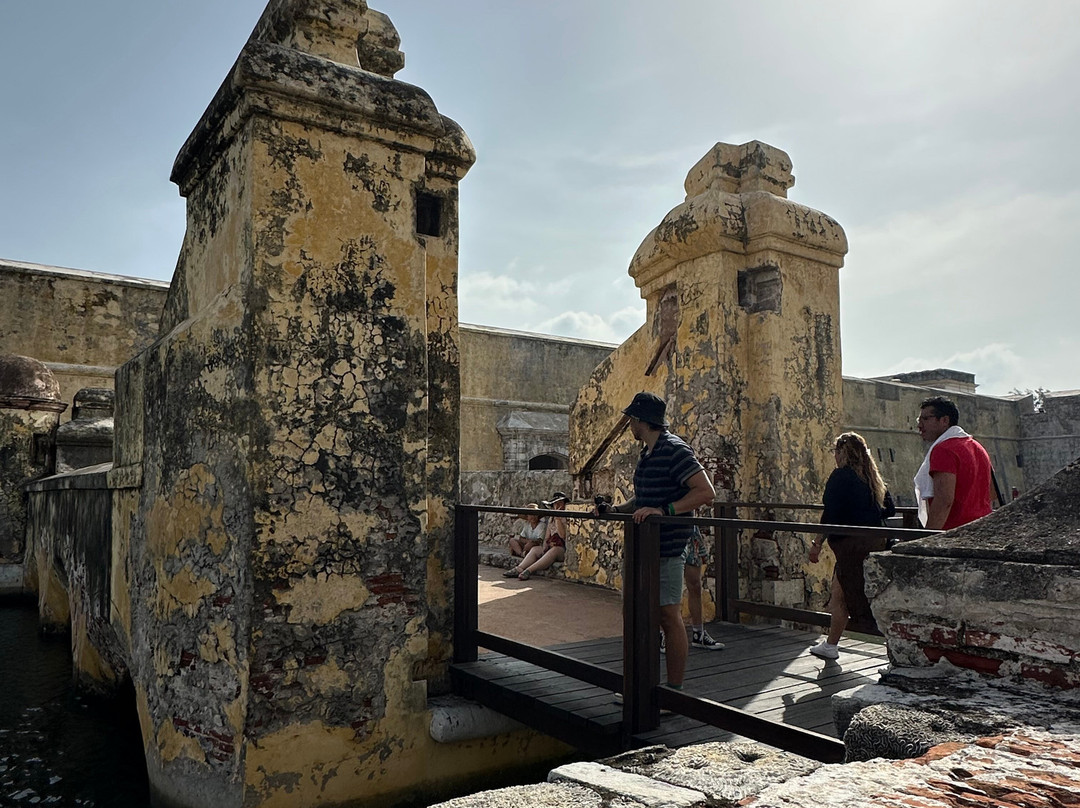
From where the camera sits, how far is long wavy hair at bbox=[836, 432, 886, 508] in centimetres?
417

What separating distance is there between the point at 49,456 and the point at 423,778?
9418 mm

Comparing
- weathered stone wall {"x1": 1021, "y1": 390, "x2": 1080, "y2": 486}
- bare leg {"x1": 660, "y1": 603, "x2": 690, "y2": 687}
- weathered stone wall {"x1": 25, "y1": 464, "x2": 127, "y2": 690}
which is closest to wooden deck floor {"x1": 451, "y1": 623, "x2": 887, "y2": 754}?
bare leg {"x1": 660, "y1": 603, "x2": 690, "y2": 687}

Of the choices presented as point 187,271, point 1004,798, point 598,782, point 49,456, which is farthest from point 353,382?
point 49,456

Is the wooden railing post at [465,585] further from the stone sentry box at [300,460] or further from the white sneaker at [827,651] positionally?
the white sneaker at [827,651]

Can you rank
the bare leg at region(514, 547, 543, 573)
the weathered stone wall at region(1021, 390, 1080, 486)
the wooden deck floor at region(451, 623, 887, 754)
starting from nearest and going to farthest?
the wooden deck floor at region(451, 623, 887, 754)
the bare leg at region(514, 547, 543, 573)
the weathered stone wall at region(1021, 390, 1080, 486)

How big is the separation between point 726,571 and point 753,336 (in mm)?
1708

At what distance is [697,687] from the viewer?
3.79 meters

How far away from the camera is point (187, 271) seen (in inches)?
167

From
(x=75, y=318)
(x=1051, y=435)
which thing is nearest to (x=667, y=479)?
(x=75, y=318)

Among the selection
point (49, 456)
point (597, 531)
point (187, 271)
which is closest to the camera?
point (187, 271)

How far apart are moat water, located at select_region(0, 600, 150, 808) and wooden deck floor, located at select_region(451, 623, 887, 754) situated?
206 centimetres

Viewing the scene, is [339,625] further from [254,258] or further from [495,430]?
[495,430]

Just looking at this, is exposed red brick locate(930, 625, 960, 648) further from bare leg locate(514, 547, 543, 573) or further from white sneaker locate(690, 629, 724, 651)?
bare leg locate(514, 547, 543, 573)

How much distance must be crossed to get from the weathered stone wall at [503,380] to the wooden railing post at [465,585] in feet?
55.4
